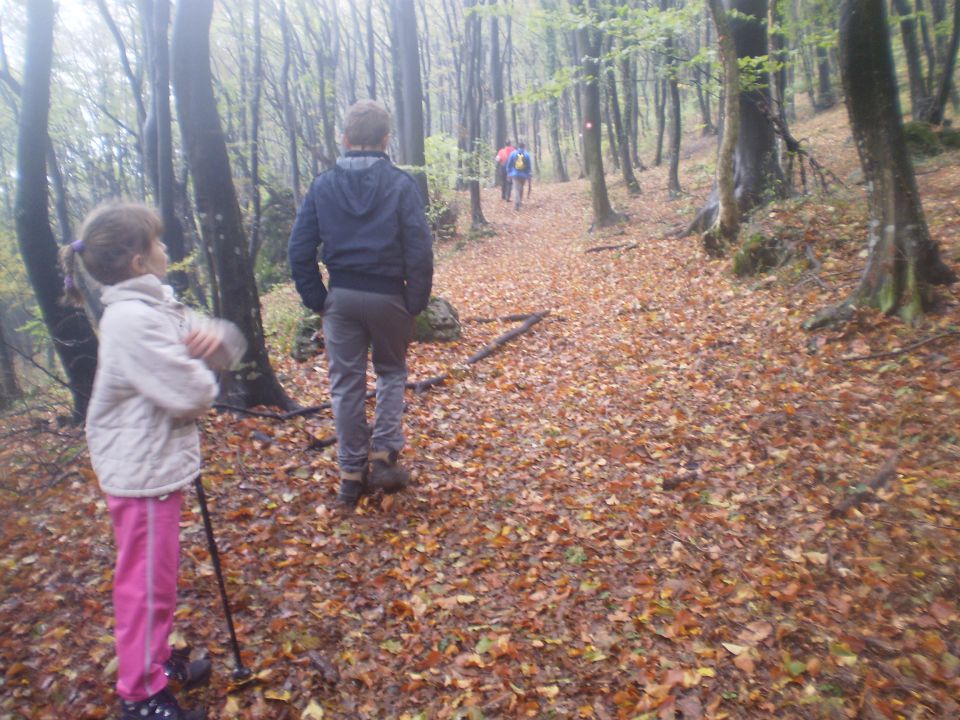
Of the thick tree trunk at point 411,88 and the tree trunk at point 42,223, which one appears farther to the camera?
the thick tree trunk at point 411,88

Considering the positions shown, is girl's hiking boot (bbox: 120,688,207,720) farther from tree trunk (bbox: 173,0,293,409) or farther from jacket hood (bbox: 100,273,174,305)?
tree trunk (bbox: 173,0,293,409)

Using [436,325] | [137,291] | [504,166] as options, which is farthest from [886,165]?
[504,166]

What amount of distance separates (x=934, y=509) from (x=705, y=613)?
69.0 inches

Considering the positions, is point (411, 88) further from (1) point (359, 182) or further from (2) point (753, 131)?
(1) point (359, 182)

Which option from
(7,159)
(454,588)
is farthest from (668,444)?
(7,159)

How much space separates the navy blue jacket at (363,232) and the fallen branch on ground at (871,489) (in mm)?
3249

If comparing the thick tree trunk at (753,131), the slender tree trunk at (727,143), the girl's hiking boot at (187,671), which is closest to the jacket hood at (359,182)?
the girl's hiking boot at (187,671)

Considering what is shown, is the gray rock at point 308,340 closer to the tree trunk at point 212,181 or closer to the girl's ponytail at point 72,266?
the tree trunk at point 212,181

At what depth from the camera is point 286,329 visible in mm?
9969

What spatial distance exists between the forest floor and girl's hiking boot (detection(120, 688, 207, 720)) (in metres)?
0.35

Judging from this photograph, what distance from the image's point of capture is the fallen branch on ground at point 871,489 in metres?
4.21

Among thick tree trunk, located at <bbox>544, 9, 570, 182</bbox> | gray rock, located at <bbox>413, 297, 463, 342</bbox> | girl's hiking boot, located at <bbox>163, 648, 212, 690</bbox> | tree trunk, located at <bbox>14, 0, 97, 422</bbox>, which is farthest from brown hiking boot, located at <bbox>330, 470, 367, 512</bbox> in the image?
thick tree trunk, located at <bbox>544, 9, 570, 182</bbox>

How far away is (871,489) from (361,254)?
3.94 metres

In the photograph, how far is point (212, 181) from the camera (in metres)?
5.58
